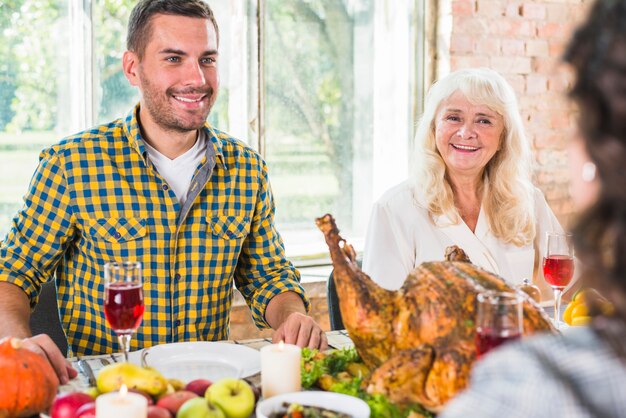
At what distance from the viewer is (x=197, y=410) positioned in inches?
48.1

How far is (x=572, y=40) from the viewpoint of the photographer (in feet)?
2.18

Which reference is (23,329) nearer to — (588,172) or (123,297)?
(123,297)

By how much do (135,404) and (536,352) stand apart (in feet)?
2.19

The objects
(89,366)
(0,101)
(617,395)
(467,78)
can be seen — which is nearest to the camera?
(617,395)

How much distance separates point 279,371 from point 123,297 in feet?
1.07

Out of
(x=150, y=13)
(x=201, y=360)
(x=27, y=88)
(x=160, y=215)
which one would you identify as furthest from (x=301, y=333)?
→ (x=27, y=88)

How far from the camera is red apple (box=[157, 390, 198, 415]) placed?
4.20 feet

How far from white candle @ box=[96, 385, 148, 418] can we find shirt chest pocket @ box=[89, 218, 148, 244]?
105 cm

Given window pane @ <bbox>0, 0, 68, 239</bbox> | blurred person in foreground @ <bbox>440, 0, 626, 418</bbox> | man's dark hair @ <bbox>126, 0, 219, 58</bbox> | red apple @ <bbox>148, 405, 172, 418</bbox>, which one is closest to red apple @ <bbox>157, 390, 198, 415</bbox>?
red apple @ <bbox>148, 405, 172, 418</bbox>

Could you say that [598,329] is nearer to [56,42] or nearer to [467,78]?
[467,78]

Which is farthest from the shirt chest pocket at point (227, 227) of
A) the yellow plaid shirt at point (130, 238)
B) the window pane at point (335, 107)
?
the window pane at point (335, 107)

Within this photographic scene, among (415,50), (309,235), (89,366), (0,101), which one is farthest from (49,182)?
(415,50)

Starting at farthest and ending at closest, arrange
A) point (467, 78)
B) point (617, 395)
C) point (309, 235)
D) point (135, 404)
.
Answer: point (309, 235)
point (467, 78)
point (135, 404)
point (617, 395)

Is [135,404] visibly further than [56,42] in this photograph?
No
